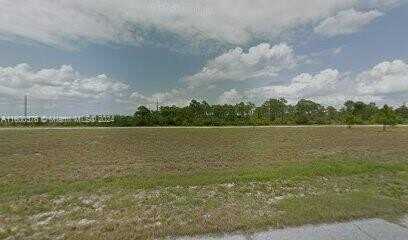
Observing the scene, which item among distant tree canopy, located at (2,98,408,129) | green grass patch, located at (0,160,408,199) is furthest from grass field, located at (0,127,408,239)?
distant tree canopy, located at (2,98,408,129)

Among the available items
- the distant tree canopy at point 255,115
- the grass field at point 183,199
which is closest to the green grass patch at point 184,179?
the grass field at point 183,199

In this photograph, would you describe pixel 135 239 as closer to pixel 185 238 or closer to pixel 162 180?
pixel 185 238

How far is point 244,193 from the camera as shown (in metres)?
8.34

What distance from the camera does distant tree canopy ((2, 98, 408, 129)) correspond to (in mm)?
80688

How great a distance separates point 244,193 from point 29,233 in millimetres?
5141

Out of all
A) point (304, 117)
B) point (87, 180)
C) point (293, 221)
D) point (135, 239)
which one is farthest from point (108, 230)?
point (304, 117)

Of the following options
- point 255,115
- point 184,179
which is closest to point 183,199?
point 184,179

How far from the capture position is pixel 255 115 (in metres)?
98.6

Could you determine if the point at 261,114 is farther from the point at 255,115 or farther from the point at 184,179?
the point at 184,179

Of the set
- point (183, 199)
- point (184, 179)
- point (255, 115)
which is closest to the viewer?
point (183, 199)

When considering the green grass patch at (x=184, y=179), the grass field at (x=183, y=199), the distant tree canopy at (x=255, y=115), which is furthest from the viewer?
the distant tree canopy at (x=255, y=115)

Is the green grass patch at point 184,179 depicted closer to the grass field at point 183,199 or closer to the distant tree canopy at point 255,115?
the grass field at point 183,199

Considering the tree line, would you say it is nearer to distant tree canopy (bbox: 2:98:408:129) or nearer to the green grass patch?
distant tree canopy (bbox: 2:98:408:129)

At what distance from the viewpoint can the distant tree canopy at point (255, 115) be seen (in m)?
80.7
